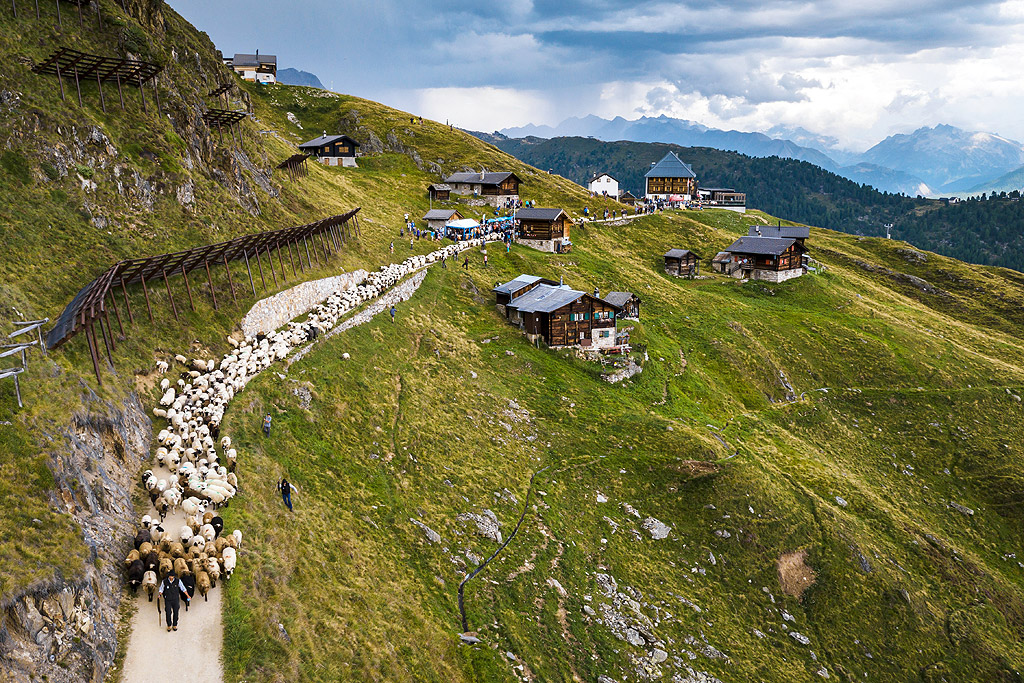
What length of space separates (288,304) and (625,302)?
44.6 m

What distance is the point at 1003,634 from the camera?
54469 millimetres

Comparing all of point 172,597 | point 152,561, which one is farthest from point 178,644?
point 152,561

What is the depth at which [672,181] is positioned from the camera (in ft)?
627

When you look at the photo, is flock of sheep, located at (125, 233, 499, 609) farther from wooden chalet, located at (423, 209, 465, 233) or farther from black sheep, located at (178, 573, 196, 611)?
wooden chalet, located at (423, 209, 465, 233)

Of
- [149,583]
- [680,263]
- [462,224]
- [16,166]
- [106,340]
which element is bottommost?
[680,263]

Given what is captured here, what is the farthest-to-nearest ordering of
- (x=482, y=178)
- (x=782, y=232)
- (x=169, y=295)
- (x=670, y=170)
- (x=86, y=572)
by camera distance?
1. (x=670, y=170)
2. (x=482, y=178)
3. (x=782, y=232)
4. (x=169, y=295)
5. (x=86, y=572)

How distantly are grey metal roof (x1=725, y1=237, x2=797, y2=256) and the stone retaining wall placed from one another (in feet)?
266

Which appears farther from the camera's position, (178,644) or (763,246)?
(763,246)

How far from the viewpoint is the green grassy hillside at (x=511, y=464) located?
104 feet

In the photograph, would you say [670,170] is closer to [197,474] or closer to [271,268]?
[271,268]

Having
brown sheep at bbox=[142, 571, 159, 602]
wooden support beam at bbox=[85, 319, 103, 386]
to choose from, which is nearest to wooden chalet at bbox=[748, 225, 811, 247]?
wooden support beam at bbox=[85, 319, 103, 386]

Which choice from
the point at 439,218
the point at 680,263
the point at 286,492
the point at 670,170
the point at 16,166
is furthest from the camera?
the point at 670,170

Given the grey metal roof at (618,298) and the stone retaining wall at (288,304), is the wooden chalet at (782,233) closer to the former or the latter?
the grey metal roof at (618,298)

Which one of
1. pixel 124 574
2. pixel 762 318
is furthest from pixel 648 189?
pixel 124 574
